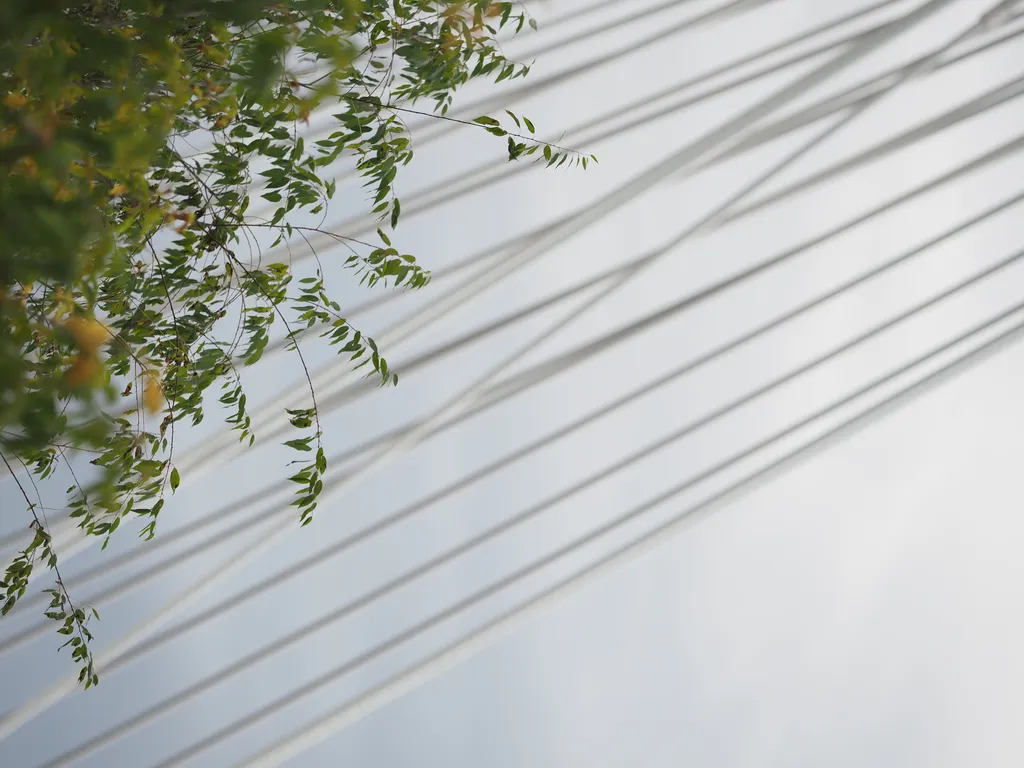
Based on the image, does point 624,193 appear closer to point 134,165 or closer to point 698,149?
point 698,149

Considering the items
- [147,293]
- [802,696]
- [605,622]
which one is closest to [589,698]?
[605,622]

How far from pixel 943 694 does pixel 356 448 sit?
26.0 feet

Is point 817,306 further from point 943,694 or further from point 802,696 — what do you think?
point 943,694

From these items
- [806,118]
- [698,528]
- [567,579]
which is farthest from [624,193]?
[698,528]

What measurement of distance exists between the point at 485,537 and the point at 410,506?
57 centimetres

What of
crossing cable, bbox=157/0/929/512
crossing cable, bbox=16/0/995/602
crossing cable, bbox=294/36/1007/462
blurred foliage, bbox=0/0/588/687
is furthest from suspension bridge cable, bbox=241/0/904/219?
blurred foliage, bbox=0/0/588/687

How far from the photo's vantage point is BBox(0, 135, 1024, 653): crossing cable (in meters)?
5.15

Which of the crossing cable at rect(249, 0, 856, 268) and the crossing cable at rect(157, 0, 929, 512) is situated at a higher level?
the crossing cable at rect(249, 0, 856, 268)

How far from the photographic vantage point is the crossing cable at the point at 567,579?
5.41 metres

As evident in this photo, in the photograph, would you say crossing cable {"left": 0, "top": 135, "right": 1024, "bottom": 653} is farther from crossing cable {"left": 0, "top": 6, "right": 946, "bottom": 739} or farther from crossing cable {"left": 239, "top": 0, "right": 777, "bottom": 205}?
crossing cable {"left": 239, "top": 0, "right": 777, "bottom": 205}

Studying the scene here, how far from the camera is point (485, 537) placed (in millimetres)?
5730

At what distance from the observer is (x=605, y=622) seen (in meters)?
9.22

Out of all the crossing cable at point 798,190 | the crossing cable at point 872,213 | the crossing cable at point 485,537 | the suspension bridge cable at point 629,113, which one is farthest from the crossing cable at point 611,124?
the crossing cable at point 485,537

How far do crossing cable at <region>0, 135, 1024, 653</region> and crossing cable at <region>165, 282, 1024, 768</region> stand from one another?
66 centimetres
